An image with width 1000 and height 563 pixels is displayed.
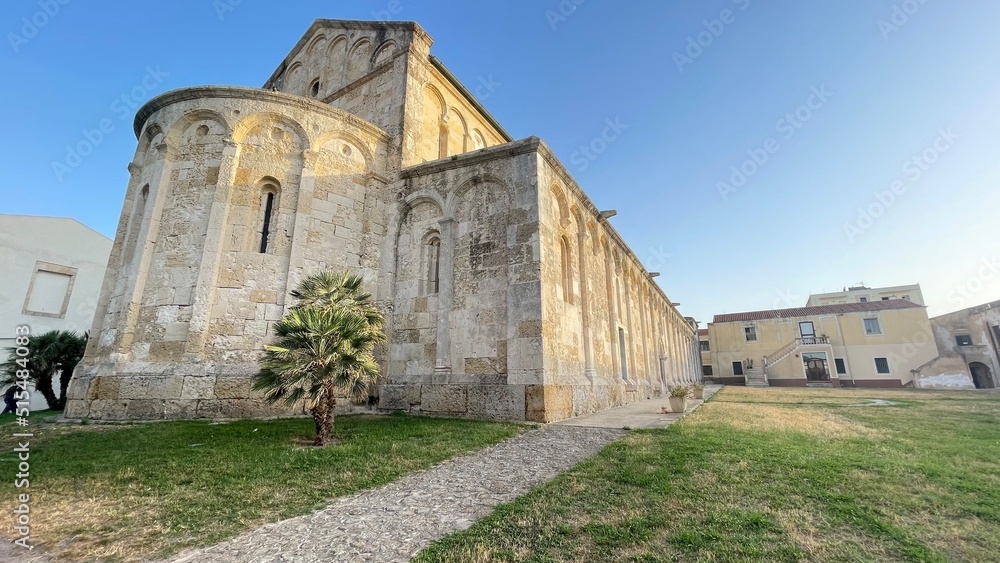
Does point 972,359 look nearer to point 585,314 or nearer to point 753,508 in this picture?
point 585,314

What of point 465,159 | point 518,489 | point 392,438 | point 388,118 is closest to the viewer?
point 518,489

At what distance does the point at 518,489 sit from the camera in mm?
3762

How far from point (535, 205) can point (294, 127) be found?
6.38 meters

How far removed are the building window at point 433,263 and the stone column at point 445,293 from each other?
0.20m

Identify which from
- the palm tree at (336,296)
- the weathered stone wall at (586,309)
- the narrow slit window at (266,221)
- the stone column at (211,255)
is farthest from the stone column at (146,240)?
the weathered stone wall at (586,309)

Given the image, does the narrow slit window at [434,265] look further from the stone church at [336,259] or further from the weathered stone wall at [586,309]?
the weathered stone wall at [586,309]

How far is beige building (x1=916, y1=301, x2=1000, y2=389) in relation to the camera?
2814 cm

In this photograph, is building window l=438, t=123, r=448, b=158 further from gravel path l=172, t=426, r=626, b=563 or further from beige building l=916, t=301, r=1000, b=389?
beige building l=916, t=301, r=1000, b=389

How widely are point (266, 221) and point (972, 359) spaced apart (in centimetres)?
4479

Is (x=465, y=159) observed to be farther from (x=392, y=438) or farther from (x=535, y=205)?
(x=392, y=438)

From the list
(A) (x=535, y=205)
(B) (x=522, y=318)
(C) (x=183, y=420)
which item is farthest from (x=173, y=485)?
(A) (x=535, y=205)

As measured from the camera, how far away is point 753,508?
3102mm

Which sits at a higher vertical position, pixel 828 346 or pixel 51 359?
pixel 828 346

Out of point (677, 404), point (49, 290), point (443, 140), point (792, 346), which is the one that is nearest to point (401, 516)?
point (677, 404)
